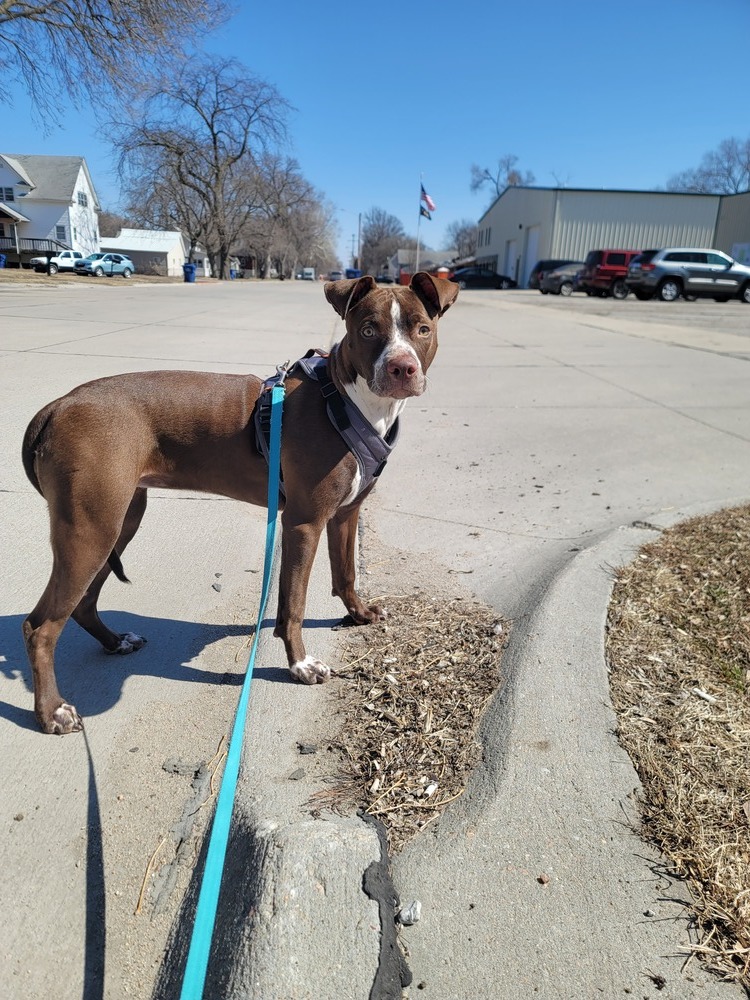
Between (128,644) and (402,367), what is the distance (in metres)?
1.69

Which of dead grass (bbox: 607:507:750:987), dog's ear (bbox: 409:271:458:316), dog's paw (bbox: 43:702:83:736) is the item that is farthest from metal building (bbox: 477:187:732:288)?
dog's paw (bbox: 43:702:83:736)

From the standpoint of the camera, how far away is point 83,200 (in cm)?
7125

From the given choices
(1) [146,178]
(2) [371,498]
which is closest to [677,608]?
(2) [371,498]

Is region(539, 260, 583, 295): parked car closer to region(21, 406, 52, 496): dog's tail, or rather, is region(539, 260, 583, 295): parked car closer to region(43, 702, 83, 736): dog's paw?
region(21, 406, 52, 496): dog's tail

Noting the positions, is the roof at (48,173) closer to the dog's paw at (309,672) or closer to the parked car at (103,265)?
the parked car at (103,265)

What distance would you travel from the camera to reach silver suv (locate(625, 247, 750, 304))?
29.3 metres

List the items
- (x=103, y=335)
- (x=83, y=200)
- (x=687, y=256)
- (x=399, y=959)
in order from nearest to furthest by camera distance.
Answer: (x=399, y=959), (x=103, y=335), (x=687, y=256), (x=83, y=200)

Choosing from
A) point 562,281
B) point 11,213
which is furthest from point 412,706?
point 11,213

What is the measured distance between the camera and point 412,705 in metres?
2.41

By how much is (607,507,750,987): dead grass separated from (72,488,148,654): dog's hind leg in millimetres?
2008

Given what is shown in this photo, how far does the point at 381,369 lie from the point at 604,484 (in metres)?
3.29

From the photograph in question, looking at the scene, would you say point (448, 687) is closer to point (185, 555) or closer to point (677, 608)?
point (677, 608)

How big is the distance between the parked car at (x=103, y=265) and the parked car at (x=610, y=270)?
1307 inches

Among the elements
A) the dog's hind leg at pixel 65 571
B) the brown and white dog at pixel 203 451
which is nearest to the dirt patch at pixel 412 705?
the brown and white dog at pixel 203 451
